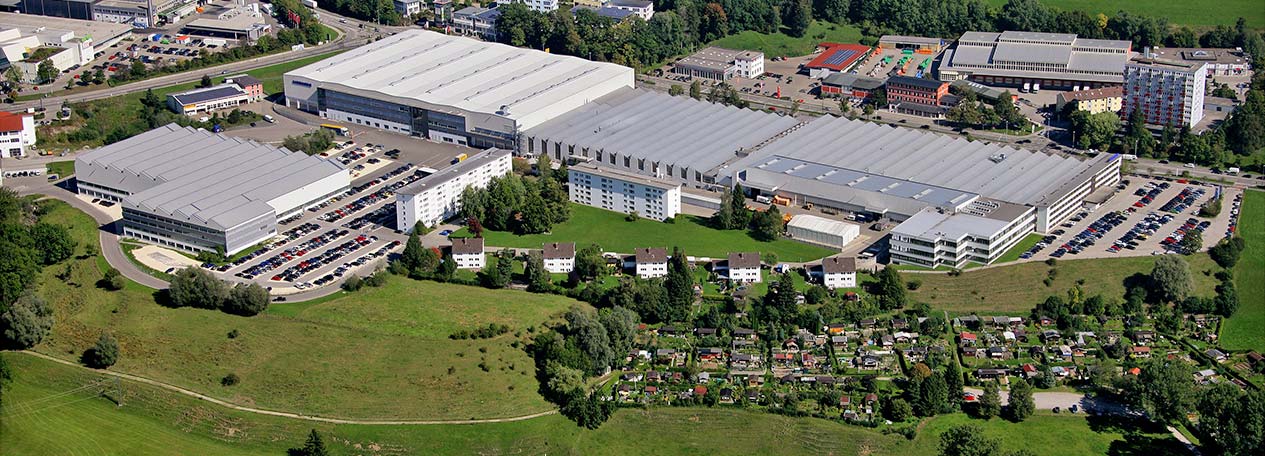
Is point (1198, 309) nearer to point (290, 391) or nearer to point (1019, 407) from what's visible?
point (1019, 407)

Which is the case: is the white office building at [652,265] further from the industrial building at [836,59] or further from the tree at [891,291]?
the industrial building at [836,59]

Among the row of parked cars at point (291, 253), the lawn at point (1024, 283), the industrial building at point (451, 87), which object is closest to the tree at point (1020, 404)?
the lawn at point (1024, 283)

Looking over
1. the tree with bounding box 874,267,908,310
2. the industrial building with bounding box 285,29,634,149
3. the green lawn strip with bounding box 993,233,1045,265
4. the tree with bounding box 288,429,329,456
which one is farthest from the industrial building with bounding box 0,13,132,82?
the green lawn strip with bounding box 993,233,1045,265

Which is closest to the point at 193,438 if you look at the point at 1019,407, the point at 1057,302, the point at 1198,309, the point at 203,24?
the point at 1019,407

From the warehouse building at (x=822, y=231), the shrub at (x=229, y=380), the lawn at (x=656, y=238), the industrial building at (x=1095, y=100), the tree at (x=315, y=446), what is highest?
the industrial building at (x=1095, y=100)

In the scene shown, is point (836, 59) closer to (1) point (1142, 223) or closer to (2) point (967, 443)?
(1) point (1142, 223)

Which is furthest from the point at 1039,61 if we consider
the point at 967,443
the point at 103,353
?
the point at 103,353
